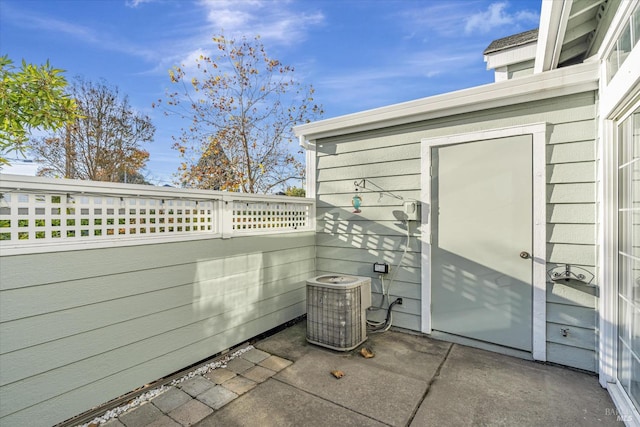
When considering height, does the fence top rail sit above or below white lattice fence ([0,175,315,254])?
above

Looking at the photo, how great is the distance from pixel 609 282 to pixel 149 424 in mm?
3231

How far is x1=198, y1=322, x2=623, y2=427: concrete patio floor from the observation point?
1.80m

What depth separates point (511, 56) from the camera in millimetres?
4402

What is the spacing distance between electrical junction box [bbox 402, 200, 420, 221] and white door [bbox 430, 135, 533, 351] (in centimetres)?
16

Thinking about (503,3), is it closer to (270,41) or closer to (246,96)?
(270,41)

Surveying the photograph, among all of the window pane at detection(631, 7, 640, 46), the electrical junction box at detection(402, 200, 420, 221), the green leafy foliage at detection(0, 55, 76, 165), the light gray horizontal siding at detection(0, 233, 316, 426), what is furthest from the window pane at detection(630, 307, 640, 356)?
the green leafy foliage at detection(0, 55, 76, 165)

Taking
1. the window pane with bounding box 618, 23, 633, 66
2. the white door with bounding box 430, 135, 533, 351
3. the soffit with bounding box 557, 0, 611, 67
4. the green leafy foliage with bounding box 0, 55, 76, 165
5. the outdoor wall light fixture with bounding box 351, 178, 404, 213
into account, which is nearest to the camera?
the window pane with bounding box 618, 23, 633, 66

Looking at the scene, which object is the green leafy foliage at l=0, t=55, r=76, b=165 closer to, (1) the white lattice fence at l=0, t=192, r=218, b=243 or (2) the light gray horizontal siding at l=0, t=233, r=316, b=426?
(1) the white lattice fence at l=0, t=192, r=218, b=243

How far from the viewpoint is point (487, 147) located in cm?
273

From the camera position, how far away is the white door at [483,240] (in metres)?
2.56

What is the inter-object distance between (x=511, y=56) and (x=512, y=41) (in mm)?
288

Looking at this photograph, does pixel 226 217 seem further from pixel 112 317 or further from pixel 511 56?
pixel 511 56

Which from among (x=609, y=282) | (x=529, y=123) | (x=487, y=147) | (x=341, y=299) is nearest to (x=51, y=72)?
(x=341, y=299)

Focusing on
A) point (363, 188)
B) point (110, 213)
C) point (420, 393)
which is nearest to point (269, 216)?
point (363, 188)
